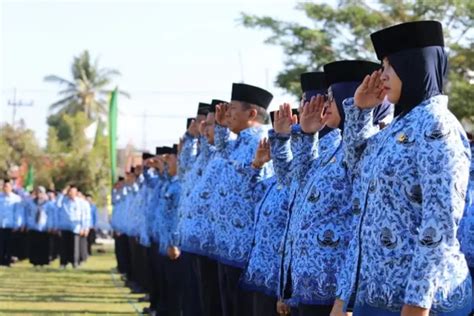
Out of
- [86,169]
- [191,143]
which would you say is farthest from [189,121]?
[86,169]

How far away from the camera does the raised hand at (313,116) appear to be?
18.1ft

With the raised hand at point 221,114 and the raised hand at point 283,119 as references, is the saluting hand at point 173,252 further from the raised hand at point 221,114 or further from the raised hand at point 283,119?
the raised hand at point 283,119

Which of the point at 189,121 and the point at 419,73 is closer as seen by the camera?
the point at 419,73

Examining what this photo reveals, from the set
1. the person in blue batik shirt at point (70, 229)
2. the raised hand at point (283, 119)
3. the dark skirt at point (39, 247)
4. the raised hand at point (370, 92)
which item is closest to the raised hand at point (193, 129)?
the raised hand at point (283, 119)

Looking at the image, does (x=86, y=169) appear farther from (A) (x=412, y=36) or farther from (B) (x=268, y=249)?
(A) (x=412, y=36)

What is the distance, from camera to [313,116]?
18.2 ft

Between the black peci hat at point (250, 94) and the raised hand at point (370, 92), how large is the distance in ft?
10.8

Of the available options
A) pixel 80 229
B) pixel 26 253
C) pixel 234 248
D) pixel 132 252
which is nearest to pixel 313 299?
pixel 234 248

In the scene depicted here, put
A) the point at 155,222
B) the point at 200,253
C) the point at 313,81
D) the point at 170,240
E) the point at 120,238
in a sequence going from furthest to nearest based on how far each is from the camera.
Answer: the point at 120,238
the point at 155,222
the point at 170,240
the point at 200,253
the point at 313,81

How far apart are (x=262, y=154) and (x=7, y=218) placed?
60.3 feet

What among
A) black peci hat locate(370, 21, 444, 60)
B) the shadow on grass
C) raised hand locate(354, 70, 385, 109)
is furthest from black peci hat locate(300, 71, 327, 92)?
the shadow on grass

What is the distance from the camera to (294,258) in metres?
5.21

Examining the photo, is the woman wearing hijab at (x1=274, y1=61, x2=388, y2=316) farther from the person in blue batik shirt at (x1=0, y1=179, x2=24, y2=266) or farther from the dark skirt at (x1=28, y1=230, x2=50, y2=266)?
the dark skirt at (x1=28, y1=230, x2=50, y2=266)

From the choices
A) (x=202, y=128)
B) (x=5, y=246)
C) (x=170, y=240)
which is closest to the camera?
(x=202, y=128)
